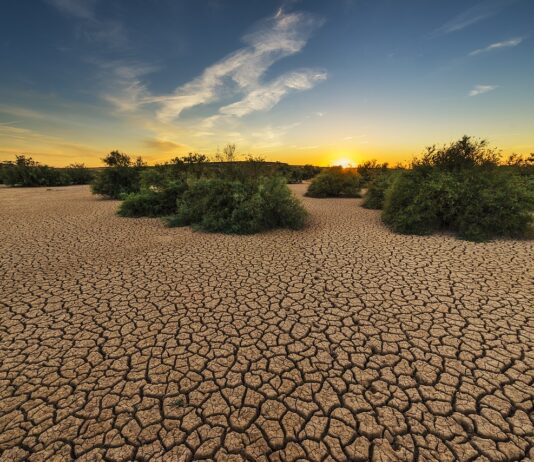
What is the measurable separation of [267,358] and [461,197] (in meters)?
8.39

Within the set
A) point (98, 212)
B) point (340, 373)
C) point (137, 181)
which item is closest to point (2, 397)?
point (340, 373)

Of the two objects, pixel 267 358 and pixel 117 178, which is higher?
pixel 117 178

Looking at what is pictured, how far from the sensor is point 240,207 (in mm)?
8539

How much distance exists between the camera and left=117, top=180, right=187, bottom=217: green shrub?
11.0m

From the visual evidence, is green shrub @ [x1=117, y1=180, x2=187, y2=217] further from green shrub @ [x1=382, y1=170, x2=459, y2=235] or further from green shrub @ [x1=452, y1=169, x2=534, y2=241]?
green shrub @ [x1=452, y1=169, x2=534, y2=241]

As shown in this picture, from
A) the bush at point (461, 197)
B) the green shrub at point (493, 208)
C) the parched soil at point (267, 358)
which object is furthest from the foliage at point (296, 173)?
the parched soil at point (267, 358)

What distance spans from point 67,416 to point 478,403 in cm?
367

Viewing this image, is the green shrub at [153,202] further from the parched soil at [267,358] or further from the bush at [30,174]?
the bush at [30,174]

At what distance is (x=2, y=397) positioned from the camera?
2.48m

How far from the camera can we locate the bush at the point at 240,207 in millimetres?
8453

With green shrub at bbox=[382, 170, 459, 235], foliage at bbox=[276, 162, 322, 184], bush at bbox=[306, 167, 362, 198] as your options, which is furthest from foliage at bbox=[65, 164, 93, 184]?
green shrub at bbox=[382, 170, 459, 235]

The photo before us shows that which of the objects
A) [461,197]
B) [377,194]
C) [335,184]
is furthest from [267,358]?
[335,184]

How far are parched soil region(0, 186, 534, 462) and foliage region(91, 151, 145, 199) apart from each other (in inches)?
450

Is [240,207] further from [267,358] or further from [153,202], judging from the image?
[267,358]
